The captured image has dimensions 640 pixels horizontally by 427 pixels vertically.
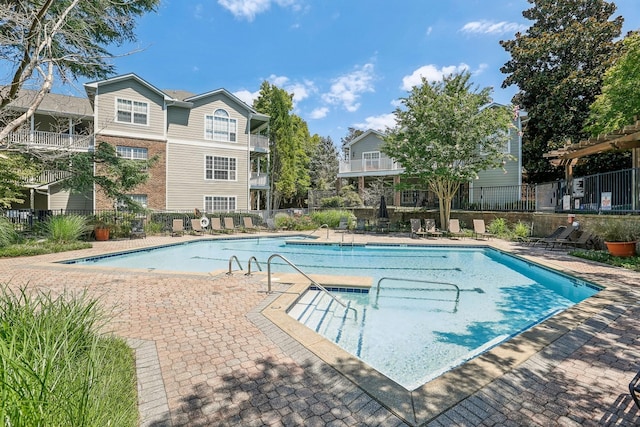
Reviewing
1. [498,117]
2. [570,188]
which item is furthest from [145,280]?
[498,117]

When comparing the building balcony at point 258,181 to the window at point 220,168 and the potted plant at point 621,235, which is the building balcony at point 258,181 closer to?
the window at point 220,168

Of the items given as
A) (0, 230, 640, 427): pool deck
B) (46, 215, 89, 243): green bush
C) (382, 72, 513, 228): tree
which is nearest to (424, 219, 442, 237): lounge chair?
(382, 72, 513, 228): tree

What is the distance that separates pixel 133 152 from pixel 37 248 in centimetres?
1046

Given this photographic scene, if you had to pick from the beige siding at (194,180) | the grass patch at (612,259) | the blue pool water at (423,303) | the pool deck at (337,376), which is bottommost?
the blue pool water at (423,303)

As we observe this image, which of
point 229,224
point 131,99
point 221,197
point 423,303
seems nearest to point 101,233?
point 229,224

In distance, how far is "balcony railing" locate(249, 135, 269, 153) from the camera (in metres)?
24.3

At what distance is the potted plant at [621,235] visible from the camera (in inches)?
350

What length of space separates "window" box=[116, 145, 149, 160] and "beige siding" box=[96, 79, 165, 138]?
0.91 metres

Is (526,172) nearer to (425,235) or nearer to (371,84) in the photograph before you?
(425,235)

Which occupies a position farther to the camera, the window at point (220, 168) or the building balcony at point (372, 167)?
the building balcony at point (372, 167)

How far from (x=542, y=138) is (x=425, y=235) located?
11.7m

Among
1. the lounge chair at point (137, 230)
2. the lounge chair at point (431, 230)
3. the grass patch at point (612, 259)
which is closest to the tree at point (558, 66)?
the lounge chair at point (431, 230)

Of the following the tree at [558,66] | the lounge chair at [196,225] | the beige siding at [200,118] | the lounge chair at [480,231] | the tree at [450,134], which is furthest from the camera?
the beige siding at [200,118]

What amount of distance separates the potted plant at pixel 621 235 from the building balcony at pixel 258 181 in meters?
20.5
